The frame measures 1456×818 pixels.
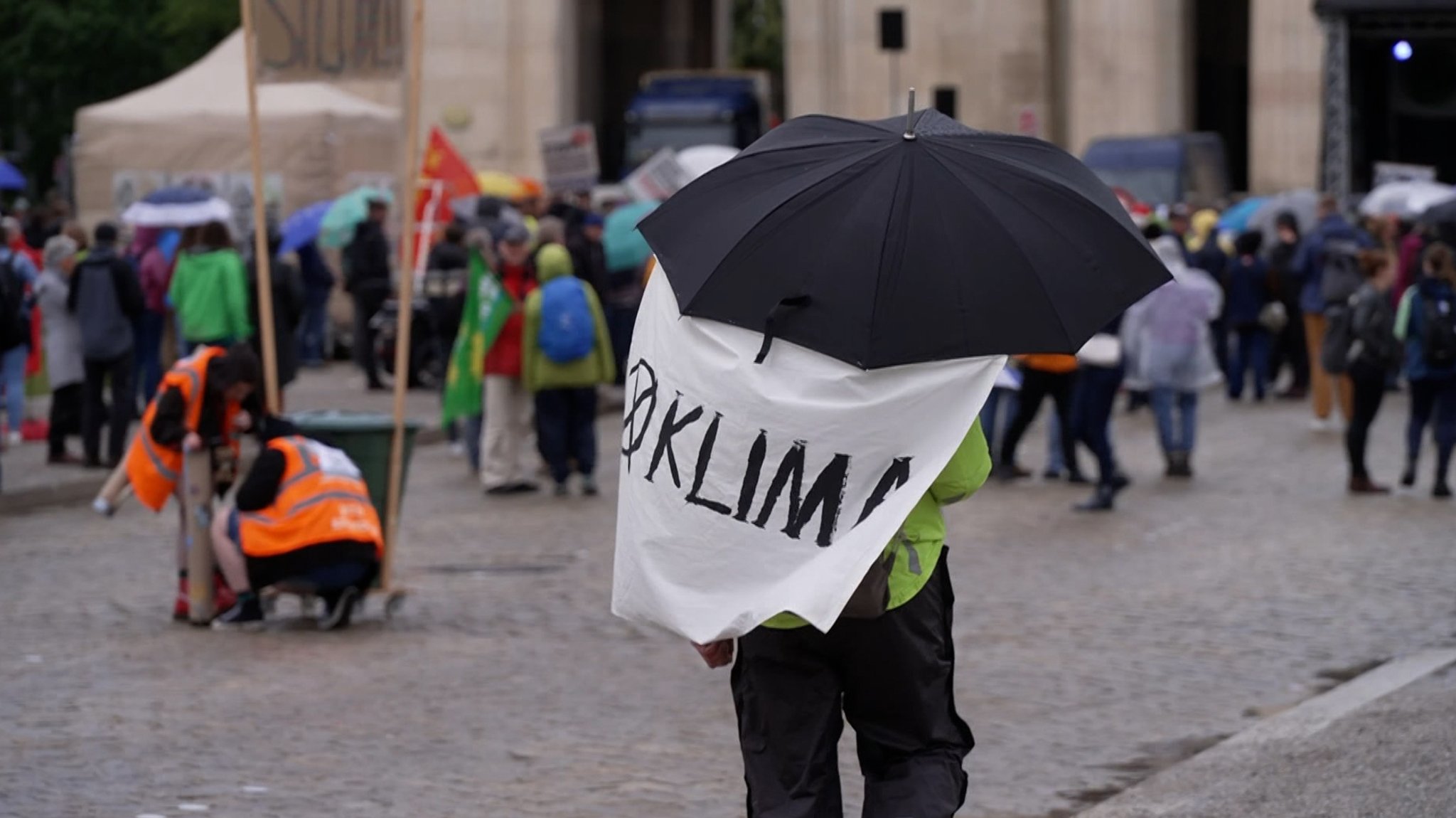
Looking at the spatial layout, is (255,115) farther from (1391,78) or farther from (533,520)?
(1391,78)

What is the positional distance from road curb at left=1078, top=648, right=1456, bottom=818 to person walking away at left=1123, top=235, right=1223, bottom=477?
6836 mm

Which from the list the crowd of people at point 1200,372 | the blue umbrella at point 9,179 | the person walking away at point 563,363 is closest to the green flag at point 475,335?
the person walking away at point 563,363

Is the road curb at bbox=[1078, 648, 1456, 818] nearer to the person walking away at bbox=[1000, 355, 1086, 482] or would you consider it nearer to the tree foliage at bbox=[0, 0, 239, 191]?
the person walking away at bbox=[1000, 355, 1086, 482]

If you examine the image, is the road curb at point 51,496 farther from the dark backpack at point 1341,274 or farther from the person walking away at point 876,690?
the person walking away at point 876,690

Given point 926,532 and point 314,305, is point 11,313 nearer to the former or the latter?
point 314,305

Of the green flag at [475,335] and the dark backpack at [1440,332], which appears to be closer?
the dark backpack at [1440,332]

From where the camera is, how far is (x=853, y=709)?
501 centimetres

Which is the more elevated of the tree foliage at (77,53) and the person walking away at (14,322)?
the tree foliage at (77,53)

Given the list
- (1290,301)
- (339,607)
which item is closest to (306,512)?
(339,607)

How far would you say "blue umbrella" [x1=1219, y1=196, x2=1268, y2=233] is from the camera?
30703 millimetres

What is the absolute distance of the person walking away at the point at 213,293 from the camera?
17.5m

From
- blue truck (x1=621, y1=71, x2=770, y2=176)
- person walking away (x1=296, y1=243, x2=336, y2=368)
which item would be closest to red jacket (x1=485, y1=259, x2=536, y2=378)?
person walking away (x1=296, y1=243, x2=336, y2=368)

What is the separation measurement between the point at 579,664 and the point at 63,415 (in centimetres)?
930

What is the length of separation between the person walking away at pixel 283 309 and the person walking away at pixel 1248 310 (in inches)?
357
